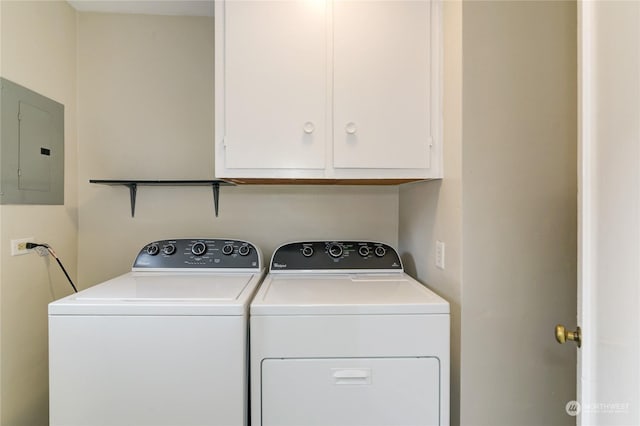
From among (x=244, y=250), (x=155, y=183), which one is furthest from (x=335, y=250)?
(x=155, y=183)

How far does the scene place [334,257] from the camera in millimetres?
1645

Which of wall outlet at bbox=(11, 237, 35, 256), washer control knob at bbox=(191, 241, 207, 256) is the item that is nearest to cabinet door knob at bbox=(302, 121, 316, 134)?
washer control knob at bbox=(191, 241, 207, 256)

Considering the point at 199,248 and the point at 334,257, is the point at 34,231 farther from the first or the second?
the point at 334,257

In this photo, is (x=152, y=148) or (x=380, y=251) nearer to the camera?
(x=380, y=251)

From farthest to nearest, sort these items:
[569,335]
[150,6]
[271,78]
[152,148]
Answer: [152,148] → [150,6] → [271,78] → [569,335]

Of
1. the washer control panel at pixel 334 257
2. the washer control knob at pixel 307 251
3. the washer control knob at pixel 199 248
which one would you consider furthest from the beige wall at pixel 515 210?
the washer control knob at pixel 199 248

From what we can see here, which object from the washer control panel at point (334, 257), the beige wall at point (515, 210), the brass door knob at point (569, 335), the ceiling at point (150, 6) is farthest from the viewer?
the ceiling at point (150, 6)

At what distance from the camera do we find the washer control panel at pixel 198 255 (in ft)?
5.33

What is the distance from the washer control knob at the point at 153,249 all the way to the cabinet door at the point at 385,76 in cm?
112

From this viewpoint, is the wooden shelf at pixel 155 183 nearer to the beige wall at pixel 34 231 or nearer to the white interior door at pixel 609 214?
the beige wall at pixel 34 231

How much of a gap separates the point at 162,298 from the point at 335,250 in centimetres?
86

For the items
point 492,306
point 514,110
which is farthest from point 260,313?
point 514,110

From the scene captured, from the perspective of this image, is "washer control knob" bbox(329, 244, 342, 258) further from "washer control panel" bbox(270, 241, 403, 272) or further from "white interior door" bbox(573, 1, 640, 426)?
"white interior door" bbox(573, 1, 640, 426)

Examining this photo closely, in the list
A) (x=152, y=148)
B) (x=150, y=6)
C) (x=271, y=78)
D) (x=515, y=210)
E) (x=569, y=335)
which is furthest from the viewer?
(x=152, y=148)
